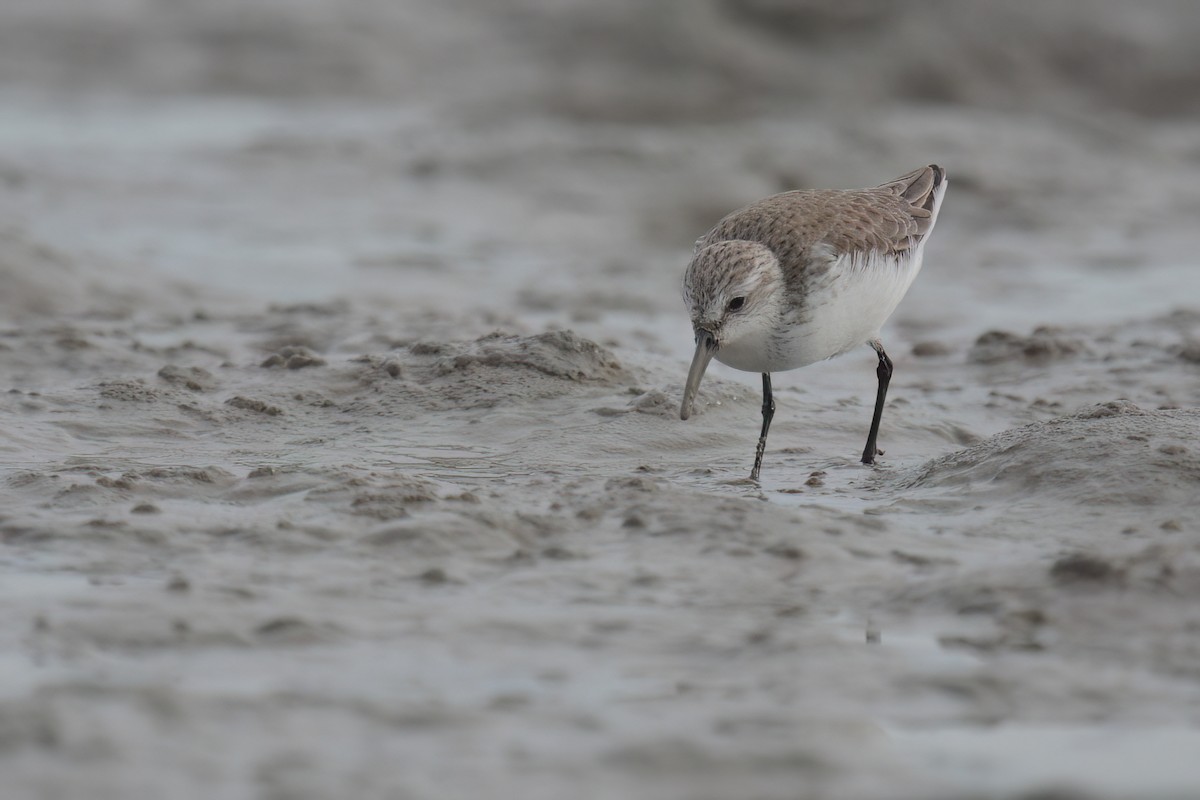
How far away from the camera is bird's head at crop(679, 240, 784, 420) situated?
222 inches

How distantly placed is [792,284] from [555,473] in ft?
4.01

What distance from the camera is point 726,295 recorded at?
222 inches

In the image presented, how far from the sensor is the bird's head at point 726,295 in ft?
18.5

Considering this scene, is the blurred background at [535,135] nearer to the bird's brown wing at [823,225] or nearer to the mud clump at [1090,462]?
the bird's brown wing at [823,225]

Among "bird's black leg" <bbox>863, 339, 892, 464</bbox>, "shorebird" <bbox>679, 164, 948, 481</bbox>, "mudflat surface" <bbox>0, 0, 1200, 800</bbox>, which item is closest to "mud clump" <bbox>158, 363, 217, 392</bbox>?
"mudflat surface" <bbox>0, 0, 1200, 800</bbox>

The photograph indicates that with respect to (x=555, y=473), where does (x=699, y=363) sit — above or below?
above

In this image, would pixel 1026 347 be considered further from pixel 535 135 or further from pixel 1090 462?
pixel 535 135

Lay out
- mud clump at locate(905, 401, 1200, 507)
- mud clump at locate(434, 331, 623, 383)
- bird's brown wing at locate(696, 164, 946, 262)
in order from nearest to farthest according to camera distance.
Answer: mud clump at locate(905, 401, 1200, 507), bird's brown wing at locate(696, 164, 946, 262), mud clump at locate(434, 331, 623, 383)

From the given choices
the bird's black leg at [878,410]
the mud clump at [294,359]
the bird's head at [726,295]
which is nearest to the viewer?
the bird's head at [726,295]

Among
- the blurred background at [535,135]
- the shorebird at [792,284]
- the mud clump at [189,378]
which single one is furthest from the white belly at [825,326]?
the blurred background at [535,135]

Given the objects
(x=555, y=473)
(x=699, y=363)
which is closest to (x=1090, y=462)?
(x=699, y=363)

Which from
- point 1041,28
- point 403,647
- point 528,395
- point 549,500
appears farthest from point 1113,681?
point 1041,28

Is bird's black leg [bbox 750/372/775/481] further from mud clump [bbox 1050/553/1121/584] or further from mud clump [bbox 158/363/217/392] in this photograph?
mud clump [bbox 158/363/217/392]

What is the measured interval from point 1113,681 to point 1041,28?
15713 millimetres
